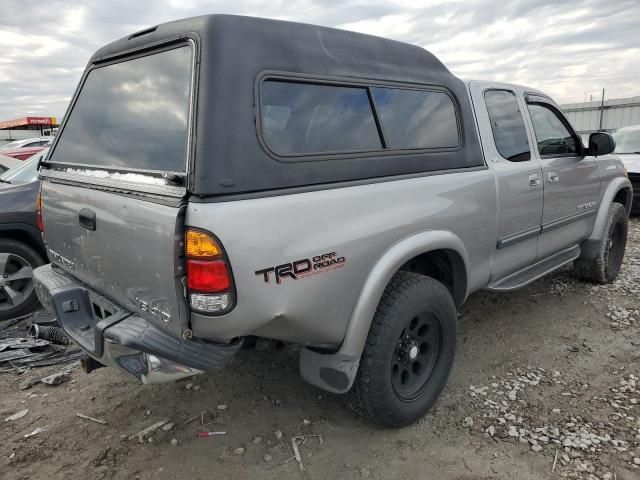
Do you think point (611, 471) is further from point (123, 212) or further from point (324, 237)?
point (123, 212)

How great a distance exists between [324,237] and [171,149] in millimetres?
766

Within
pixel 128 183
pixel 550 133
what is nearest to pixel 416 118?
pixel 128 183

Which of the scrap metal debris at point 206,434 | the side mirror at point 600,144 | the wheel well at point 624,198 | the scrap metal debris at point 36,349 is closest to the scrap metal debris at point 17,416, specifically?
the scrap metal debris at point 36,349

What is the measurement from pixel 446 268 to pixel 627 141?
29.1ft

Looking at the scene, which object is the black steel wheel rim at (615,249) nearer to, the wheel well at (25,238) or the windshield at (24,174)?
the wheel well at (25,238)

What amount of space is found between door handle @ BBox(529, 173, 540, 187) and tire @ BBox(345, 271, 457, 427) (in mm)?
1287

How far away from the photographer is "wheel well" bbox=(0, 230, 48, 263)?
449 centimetres

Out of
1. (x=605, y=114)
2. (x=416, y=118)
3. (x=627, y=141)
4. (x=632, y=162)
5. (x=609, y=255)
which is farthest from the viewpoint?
(x=605, y=114)

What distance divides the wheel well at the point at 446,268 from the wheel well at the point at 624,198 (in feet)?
9.63

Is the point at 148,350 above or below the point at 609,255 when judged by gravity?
above

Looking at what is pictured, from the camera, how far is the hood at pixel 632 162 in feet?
27.9

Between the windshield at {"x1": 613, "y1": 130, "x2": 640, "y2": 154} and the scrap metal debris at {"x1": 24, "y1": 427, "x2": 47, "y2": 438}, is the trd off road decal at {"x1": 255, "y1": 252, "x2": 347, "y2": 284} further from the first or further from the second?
the windshield at {"x1": 613, "y1": 130, "x2": 640, "y2": 154}

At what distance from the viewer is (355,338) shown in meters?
2.31

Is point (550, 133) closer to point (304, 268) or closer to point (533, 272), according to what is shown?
point (533, 272)
